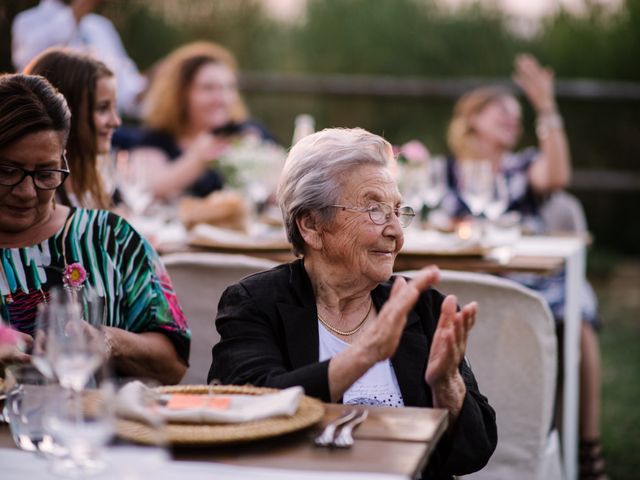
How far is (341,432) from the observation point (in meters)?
1.81

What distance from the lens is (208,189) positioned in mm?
6023

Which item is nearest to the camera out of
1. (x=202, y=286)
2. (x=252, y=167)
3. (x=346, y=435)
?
(x=346, y=435)

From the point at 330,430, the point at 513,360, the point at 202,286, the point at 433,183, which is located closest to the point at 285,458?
the point at 330,430

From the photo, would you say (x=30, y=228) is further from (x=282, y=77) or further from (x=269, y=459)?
(x=282, y=77)

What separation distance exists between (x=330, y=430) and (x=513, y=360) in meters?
1.39

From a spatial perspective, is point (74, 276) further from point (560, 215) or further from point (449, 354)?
point (560, 215)

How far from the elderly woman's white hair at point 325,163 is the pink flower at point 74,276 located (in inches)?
21.8

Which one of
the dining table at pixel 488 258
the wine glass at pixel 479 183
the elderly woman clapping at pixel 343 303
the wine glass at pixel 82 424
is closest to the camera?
the wine glass at pixel 82 424

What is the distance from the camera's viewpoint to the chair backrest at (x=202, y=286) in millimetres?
3248

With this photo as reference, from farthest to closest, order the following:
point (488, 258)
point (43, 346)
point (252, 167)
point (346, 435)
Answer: point (252, 167), point (488, 258), point (346, 435), point (43, 346)

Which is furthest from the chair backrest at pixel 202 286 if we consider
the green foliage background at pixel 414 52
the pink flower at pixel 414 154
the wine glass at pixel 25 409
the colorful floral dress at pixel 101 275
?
the green foliage background at pixel 414 52

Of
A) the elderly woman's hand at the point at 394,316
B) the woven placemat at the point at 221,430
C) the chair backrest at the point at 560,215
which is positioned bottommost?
the chair backrest at the point at 560,215

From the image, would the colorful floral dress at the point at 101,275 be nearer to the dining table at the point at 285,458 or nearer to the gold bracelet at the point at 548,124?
the dining table at the point at 285,458

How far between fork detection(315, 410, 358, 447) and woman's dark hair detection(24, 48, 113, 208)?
1545mm
